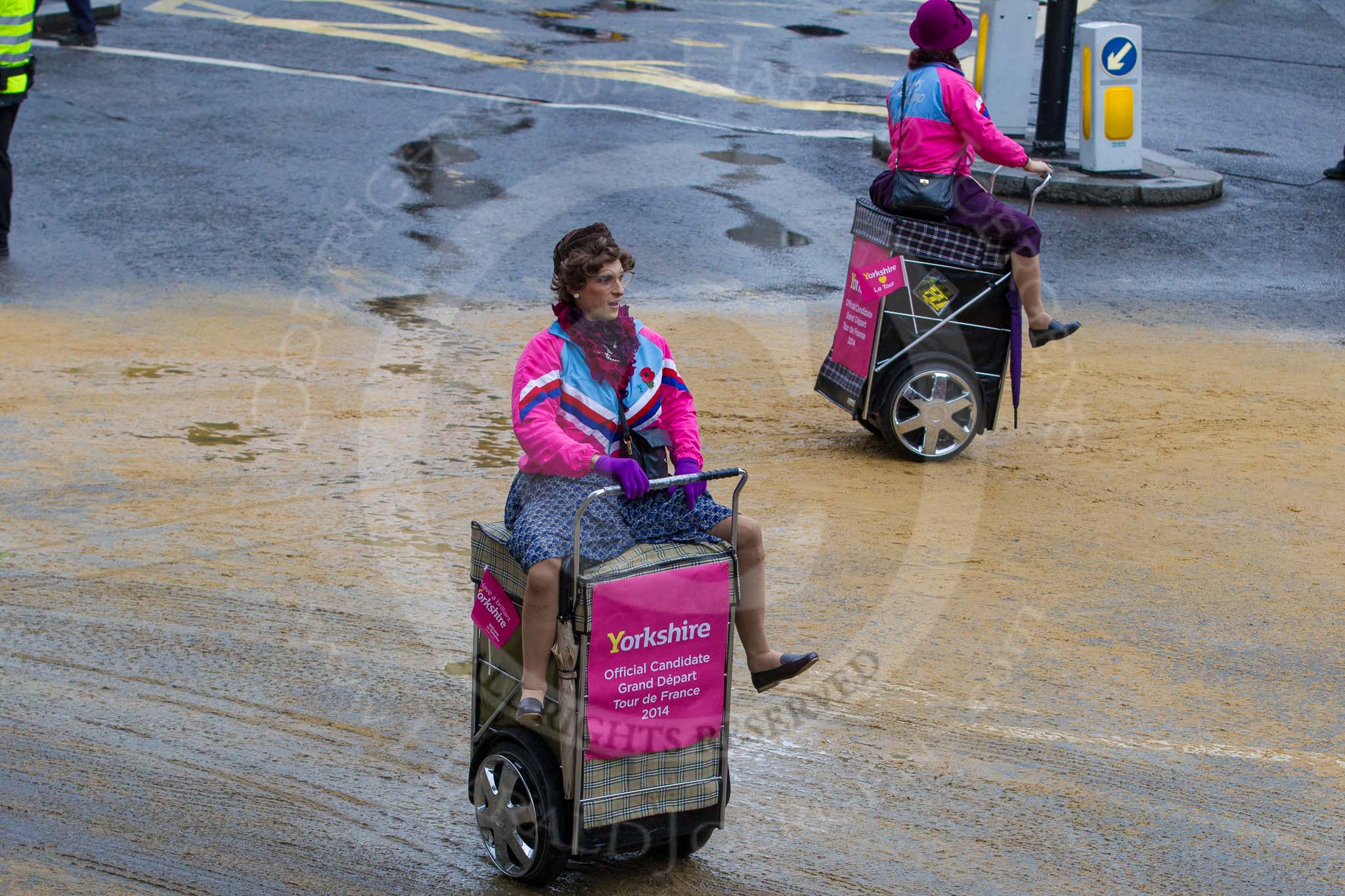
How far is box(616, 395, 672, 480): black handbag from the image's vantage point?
429cm

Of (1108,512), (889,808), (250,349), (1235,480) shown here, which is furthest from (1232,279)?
(889,808)

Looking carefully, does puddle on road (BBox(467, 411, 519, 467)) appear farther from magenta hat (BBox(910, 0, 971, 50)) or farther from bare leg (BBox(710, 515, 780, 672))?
bare leg (BBox(710, 515, 780, 672))

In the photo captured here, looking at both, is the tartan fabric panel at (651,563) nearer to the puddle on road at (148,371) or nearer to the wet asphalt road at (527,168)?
the puddle on road at (148,371)

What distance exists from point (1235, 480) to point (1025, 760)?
318 centimetres

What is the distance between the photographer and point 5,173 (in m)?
10.2

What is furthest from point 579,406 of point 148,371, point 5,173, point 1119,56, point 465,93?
point 465,93

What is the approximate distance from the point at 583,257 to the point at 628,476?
70cm

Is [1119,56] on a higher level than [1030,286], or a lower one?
higher

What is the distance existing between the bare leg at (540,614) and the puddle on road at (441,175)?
8182 millimetres

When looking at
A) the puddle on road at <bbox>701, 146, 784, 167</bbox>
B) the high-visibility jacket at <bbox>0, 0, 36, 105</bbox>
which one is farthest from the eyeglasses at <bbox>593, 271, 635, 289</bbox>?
the puddle on road at <bbox>701, 146, 784, 167</bbox>

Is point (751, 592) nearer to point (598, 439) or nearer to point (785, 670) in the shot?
point (785, 670)

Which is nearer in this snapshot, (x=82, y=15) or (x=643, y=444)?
(x=643, y=444)

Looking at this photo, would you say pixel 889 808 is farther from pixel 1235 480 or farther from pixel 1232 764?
pixel 1235 480

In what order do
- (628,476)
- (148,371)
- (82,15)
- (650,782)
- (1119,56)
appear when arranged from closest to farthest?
(628,476)
(650,782)
(148,371)
(1119,56)
(82,15)
